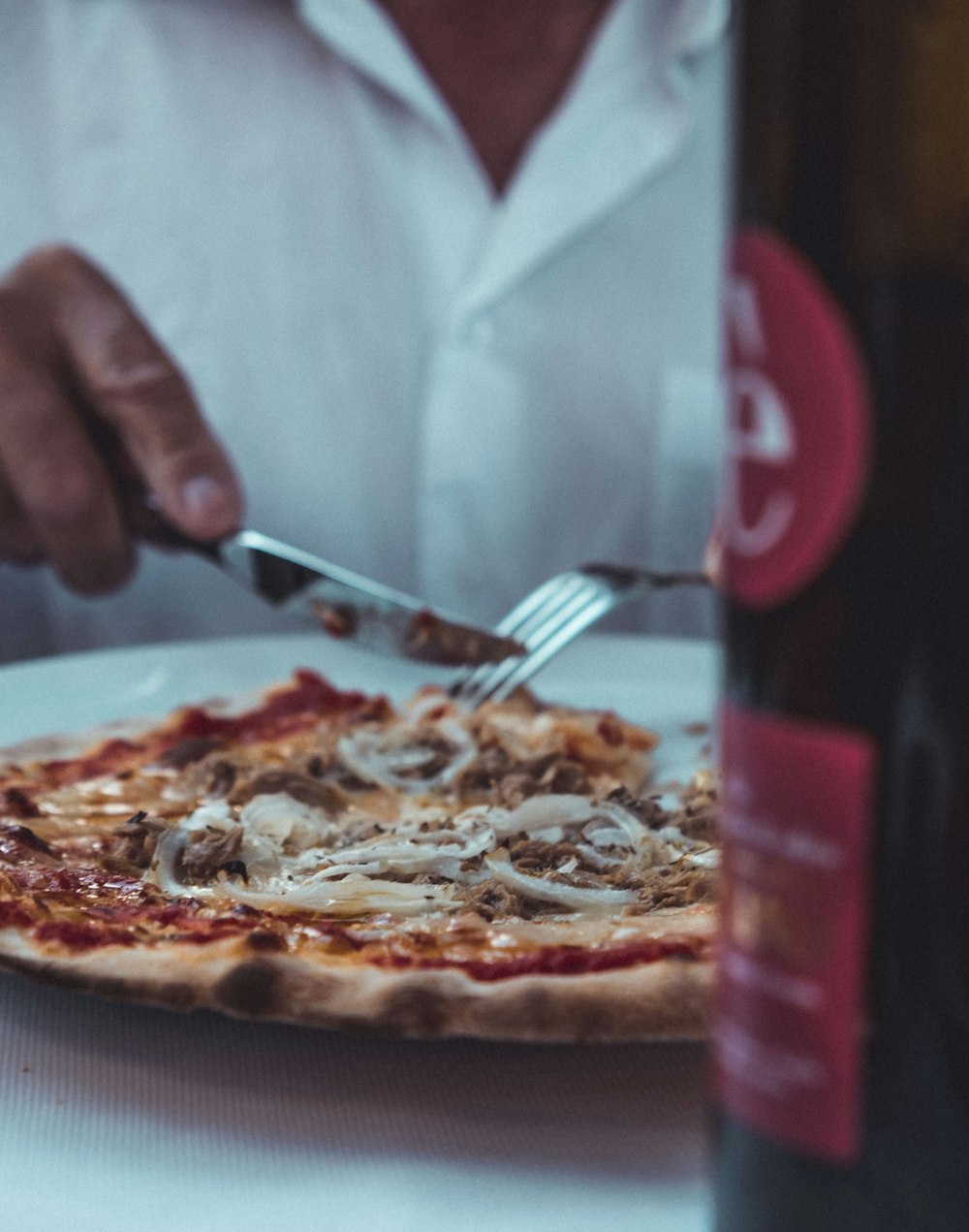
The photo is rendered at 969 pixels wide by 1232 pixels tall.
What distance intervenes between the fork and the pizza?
28 mm

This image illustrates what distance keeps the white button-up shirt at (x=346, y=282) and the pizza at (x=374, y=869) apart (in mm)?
884

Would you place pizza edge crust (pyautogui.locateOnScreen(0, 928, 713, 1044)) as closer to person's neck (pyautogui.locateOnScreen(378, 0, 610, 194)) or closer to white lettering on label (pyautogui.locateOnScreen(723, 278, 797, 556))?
white lettering on label (pyautogui.locateOnScreen(723, 278, 797, 556))

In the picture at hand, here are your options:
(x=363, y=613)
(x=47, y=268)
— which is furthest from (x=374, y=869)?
(x=47, y=268)

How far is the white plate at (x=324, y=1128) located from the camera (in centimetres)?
57

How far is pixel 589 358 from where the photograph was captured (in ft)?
7.80

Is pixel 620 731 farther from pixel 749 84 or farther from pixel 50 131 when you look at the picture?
pixel 50 131

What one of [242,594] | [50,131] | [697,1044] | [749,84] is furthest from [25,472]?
[749,84]

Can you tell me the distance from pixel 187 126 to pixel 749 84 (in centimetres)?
210

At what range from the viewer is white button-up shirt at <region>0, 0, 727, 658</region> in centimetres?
228

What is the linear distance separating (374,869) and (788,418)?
0.60 metres

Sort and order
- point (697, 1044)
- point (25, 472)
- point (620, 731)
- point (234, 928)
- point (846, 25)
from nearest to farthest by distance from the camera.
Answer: point (846, 25) → point (697, 1044) → point (234, 928) → point (620, 731) → point (25, 472)

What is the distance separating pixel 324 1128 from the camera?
0.64m

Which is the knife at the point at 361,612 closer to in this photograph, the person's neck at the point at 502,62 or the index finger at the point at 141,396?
the index finger at the point at 141,396

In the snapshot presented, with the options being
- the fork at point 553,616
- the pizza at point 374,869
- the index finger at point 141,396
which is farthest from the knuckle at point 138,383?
the fork at point 553,616
